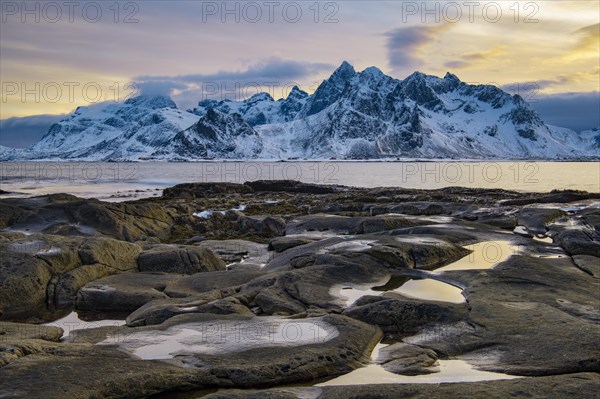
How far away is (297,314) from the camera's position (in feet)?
43.6

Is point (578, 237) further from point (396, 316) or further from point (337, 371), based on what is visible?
point (337, 371)

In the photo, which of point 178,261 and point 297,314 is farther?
point 178,261

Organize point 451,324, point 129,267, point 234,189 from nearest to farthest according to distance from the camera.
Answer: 1. point 451,324
2. point 129,267
3. point 234,189

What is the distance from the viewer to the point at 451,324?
12633 mm

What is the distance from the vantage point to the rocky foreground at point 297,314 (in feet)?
30.4

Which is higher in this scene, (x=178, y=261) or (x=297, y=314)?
(x=178, y=261)

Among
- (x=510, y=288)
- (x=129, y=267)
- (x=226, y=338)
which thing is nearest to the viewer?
(x=226, y=338)

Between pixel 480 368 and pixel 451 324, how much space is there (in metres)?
2.27

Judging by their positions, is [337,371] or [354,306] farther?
[354,306]

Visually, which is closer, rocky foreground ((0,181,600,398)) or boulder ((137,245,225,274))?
rocky foreground ((0,181,600,398))

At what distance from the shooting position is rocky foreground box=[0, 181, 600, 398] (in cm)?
927

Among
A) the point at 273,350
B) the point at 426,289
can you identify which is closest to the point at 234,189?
the point at 426,289

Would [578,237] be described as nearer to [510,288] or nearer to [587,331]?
[510,288]

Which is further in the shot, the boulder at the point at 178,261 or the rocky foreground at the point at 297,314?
the boulder at the point at 178,261
